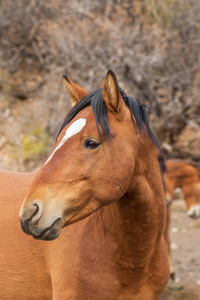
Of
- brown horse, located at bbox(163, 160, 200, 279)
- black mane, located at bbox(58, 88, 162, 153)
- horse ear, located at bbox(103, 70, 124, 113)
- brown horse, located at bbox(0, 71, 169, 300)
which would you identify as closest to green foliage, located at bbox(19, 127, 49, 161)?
brown horse, located at bbox(163, 160, 200, 279)

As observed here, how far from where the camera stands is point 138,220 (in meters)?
2.21

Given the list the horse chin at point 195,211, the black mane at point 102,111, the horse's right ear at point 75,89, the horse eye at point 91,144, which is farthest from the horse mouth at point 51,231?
the horse chin at point 195,211

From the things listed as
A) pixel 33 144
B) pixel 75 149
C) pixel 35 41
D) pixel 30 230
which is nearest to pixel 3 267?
pixel 30 230

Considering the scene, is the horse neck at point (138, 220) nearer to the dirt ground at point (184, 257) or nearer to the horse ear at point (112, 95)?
the horse ear at point (112, 95)

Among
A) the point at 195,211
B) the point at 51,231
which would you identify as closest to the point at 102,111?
the point at 51,231

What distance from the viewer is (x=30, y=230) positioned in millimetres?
1793

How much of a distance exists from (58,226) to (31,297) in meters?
1.01

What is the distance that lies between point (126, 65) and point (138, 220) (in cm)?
690

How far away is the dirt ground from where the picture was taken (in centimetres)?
459

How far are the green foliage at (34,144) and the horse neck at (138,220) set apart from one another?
679 cm

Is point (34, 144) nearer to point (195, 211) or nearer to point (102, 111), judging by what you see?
point (195, 211)

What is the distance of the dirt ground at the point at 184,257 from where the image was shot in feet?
15.1

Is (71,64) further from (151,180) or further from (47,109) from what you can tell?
(151,180)

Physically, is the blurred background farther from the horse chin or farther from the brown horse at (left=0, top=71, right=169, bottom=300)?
the brown horse at (left=0, top=71, right=169, bottom=300)
